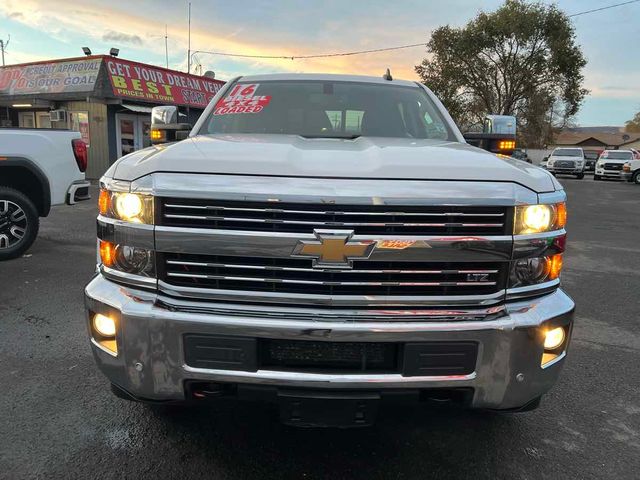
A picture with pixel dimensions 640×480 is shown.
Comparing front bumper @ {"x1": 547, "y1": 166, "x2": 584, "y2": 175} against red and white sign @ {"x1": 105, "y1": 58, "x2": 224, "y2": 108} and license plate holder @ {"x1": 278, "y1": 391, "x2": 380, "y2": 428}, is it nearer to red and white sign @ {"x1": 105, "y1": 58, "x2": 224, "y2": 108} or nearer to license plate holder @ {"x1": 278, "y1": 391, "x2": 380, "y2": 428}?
red and white sign @ {"x1": 105, "y1": 58, "x2": 224, "y2": 108}

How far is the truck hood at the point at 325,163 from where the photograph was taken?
208cm

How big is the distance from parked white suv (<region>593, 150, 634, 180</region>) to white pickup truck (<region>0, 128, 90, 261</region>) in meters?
29.0

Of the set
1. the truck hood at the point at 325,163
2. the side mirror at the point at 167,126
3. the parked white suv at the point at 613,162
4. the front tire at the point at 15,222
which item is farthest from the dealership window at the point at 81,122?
the parked white suv at the point at 613,162

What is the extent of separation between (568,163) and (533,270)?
31201 millimetres

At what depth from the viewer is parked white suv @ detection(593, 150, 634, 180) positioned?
2827cm

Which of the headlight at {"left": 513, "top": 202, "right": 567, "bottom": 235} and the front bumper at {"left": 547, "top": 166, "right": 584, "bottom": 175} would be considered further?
the front bumper at {"left": 547, "top": 166, "right": 584, "bottom": 175}

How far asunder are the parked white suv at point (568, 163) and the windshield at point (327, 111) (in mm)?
29210

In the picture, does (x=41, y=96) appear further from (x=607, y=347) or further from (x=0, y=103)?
(x=607, y=347)

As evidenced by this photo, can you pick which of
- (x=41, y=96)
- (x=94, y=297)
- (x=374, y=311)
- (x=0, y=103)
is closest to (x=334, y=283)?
(x=374, y=311)

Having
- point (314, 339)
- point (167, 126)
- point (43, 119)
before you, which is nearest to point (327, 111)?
point (167, 126)

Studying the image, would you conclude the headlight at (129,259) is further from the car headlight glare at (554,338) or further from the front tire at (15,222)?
the front tire at (15,222)

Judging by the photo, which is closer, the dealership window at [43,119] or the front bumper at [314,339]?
the front bumper at [314,339]

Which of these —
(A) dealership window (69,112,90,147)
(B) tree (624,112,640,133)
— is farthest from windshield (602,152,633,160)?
(B) tree (624,112,640,133)

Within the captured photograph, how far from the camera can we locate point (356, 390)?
6.64 ft
